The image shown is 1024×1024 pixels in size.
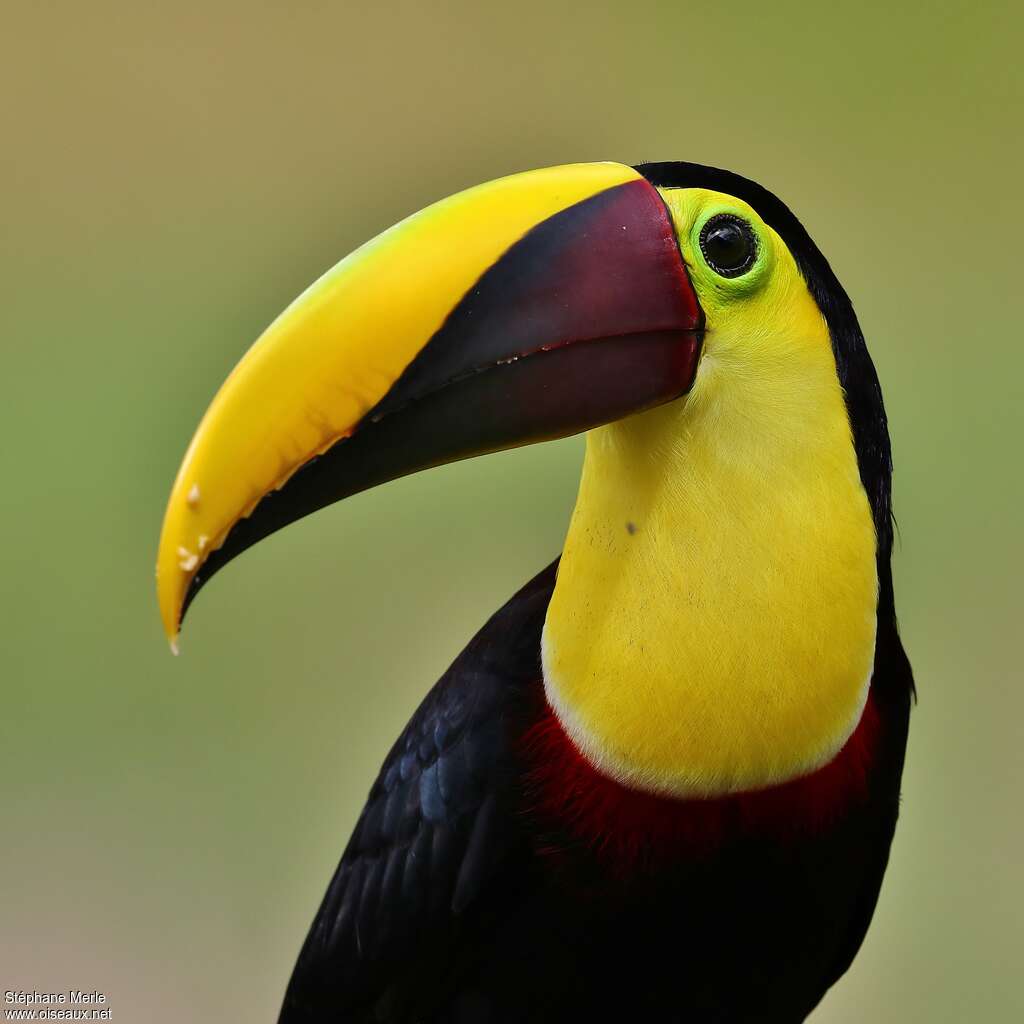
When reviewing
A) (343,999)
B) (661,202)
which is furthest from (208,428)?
(343,999)

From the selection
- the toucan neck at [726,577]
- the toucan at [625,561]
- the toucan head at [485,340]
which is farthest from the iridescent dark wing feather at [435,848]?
the toucan head at [485,340]

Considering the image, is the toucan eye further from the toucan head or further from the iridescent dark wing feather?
the iridescent dark wing feather

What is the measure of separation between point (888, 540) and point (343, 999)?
77cm

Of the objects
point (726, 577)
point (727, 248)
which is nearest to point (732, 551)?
point (726, 577)

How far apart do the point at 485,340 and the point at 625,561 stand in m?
0.23

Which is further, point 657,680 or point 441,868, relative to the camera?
point 441,868

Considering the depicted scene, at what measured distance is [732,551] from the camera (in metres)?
1.13

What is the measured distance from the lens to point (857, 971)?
2.44 metres

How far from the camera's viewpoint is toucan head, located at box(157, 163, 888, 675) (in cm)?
103

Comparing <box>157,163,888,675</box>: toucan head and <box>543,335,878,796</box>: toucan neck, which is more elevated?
<box>157,163,888,675</box>: toucan head

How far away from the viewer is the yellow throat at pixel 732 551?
3.67 ft

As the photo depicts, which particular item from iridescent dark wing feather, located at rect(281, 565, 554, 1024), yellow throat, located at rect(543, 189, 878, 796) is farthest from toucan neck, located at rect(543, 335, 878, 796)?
iridescent dark wing feather, located at rect(281, 565, 554, 1024)

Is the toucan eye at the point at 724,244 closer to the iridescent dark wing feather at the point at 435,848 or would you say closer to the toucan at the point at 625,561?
the toucan at the point at 625,561

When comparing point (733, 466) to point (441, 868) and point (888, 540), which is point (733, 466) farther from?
point (441, 868)
